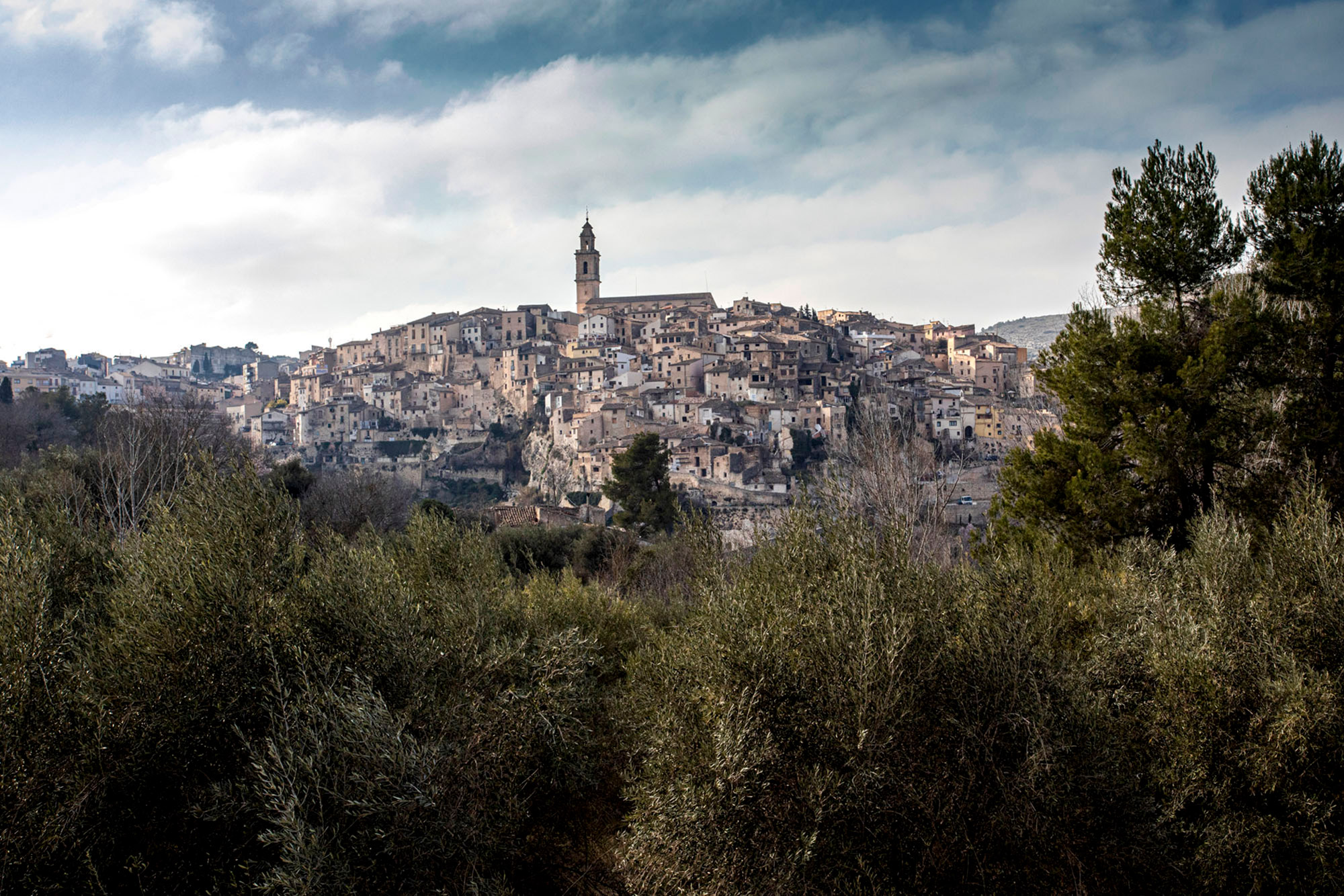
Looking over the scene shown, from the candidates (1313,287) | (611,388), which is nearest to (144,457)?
(1313,287)

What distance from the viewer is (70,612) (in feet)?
19.5

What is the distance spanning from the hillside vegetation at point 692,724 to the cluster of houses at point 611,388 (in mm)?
38685

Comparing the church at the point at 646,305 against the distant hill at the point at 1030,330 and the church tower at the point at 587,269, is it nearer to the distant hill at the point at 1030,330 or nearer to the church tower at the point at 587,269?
the church tower at the point at 587,269

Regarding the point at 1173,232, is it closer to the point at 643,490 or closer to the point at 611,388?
the point at 643,490

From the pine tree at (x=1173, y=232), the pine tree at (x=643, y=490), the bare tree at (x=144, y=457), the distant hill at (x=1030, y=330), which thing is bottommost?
the pine tree at (x=643, y=490)

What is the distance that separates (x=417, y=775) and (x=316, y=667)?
1.17 metres

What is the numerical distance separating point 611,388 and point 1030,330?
72.4 metres

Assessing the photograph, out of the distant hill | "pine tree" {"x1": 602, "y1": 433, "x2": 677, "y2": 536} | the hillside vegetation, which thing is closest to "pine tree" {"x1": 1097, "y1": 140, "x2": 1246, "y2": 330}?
the hillside vegetation

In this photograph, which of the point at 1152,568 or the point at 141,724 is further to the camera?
the point at 1152,568

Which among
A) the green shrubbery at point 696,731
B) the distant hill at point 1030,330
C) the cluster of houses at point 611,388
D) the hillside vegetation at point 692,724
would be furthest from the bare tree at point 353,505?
the distant hill at point 1030,330

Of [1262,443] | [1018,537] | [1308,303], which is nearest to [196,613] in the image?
[1018,537]

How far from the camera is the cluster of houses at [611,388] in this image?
53031 mm

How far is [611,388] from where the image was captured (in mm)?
64125

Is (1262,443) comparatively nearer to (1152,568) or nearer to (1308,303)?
(1308,303)
